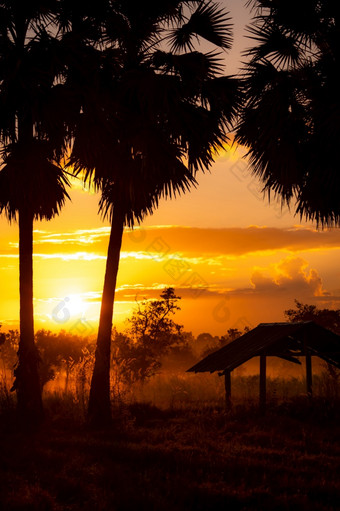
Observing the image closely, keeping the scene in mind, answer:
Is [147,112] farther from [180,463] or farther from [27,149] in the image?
[180,463]

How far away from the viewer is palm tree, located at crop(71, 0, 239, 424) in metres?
19.0

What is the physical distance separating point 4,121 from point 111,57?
396 centimetres

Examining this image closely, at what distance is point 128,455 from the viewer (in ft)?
49.4

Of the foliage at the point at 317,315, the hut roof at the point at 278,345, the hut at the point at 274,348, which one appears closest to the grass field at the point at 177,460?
the hut at the point at 274,348

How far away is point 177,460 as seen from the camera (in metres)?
14.1

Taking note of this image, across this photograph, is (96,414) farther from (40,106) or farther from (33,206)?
(40,106)

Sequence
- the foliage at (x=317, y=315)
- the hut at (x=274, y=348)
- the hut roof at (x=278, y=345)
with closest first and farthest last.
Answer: the hut at (x=274, y=348), the hut roof at (x=278, y=345), the foliage at (x=317, y=315)

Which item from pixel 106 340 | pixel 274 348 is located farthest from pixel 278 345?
pixel 106 340

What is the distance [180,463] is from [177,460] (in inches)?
8.7

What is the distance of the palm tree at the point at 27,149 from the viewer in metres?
17.8

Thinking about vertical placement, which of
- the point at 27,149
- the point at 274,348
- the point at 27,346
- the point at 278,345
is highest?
the point at 27,149

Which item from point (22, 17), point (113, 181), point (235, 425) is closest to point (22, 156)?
point (113, 181)

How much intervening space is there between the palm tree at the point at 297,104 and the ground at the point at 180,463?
6.83 meters

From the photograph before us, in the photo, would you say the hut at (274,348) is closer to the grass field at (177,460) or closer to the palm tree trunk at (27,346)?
the grass field at (177,460)
